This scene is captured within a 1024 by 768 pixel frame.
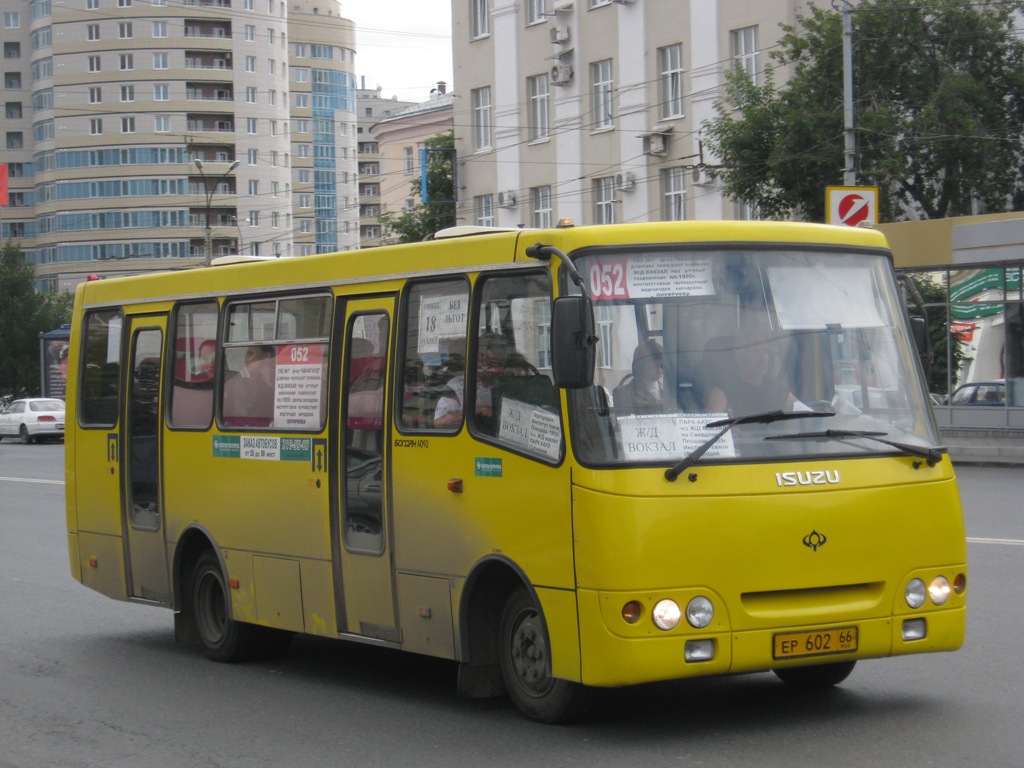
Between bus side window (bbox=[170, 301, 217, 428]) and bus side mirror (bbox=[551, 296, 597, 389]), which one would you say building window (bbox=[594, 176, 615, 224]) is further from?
bus side mirror (bbox=[551, 296, 597, 389])

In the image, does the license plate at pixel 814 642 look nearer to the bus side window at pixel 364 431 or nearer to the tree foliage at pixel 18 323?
the bus side window at pixel 364 431

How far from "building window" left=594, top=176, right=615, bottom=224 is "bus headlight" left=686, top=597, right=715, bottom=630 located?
131ft

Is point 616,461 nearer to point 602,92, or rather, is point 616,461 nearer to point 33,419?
point 602,92

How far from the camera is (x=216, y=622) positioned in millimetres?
10570

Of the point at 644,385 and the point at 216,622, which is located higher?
the point at 644,385

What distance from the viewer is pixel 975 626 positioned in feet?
32.3

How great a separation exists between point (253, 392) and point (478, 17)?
4435 cm

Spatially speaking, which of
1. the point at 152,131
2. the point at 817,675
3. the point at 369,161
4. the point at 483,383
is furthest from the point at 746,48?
the point at 369,161

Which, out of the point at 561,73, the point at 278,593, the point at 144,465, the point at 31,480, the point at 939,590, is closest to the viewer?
the point at 939,590

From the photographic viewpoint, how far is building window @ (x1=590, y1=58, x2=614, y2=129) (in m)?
A: 46.5

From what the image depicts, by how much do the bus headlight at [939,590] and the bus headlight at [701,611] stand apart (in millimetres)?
1183

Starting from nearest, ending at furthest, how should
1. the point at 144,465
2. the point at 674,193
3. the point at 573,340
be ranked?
the point at 573,340 → the point at 144,465 → the point at 674,193

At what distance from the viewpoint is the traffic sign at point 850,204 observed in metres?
22.8

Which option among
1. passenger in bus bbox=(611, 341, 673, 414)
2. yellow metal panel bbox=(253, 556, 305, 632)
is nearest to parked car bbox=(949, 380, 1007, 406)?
yellow metal panel bbox=(253, 556, 305, 632)
